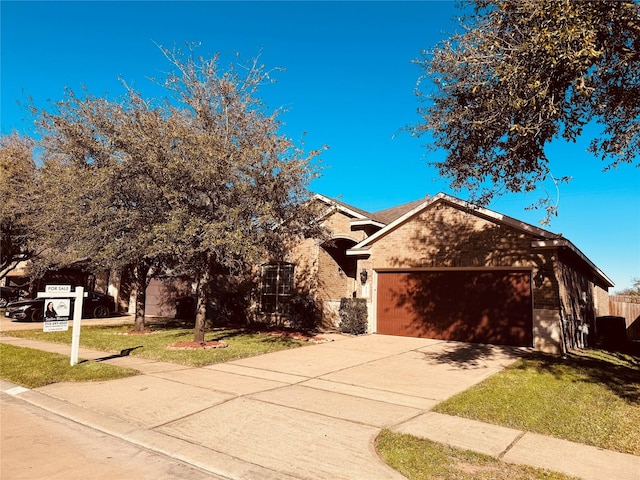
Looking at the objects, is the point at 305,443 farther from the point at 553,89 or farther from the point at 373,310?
the point at 373,310

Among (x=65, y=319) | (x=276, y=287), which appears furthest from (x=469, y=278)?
(x=65, y=319)

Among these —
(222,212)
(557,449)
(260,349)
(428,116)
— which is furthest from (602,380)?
(222,212)

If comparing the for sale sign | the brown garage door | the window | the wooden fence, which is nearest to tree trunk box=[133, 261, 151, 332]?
the window

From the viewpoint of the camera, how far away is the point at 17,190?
727 inches

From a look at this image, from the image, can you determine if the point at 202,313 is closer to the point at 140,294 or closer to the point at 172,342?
the point at 172,342

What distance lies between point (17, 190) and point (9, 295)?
1426 cm

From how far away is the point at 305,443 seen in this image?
5125 mm

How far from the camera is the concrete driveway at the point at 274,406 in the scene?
15.4ft

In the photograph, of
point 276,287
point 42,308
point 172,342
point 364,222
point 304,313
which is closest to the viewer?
point 172,342

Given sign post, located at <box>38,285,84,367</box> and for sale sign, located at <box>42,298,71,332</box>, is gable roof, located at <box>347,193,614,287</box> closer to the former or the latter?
sign post, located at <box>38,285,84,367</box>

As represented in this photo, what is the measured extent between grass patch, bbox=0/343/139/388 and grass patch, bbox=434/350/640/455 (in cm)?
656

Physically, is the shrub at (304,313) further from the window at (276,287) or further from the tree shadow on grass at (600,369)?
the tree shadow on grass at (600,369)

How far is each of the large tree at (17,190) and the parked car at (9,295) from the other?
998 cm

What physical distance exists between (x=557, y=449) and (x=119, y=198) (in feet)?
38.4
